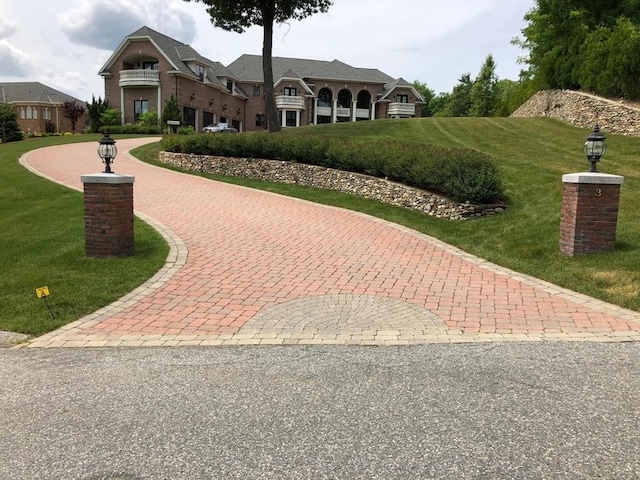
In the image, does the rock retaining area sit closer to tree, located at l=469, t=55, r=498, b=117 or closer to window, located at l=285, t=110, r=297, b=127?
window, located at l=285, t=110, r=297, b=127

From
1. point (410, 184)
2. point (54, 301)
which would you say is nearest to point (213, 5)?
point (410, 184)

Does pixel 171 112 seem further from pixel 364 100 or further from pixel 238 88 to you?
pixel 364 100

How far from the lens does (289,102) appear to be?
5578cm

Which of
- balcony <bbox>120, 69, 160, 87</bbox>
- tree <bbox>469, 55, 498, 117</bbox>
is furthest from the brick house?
tree <bbox>469, 55, 498, 117</bbox>

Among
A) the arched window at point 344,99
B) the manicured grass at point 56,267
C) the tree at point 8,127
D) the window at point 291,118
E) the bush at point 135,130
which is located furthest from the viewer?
the arched window at point 344,99

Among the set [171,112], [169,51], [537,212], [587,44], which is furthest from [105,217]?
[169,51]

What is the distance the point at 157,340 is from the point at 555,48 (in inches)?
1191

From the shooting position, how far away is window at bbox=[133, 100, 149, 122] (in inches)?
1721

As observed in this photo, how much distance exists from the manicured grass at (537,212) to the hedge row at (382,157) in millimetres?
797

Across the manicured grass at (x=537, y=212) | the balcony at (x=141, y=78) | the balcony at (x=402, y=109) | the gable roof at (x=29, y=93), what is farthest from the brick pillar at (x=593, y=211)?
the gable roof at (x=29, y=93)

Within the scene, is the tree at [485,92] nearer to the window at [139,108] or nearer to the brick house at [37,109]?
the window at [139,108]

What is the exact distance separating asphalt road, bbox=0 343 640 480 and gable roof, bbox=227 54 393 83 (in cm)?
5452

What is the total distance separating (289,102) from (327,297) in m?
51.6

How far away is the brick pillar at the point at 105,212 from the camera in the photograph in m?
8.11
